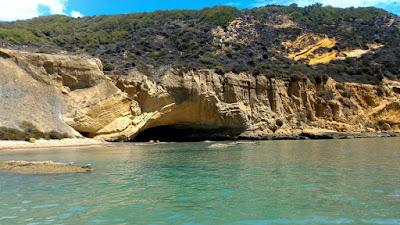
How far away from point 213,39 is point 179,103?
1255 inches

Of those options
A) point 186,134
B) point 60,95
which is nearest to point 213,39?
point 186,134

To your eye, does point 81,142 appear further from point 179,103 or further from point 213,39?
point 213,39

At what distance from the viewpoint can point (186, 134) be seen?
4881 cm

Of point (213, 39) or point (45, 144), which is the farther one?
point (213, 39)

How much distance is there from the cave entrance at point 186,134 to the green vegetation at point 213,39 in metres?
6.37

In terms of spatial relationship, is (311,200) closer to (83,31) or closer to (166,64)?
(166,64)

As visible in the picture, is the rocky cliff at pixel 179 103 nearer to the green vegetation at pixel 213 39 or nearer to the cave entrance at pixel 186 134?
the cave entrance at pixel 186 134

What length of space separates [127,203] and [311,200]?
3.98m

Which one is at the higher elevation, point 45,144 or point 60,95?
point 60,95

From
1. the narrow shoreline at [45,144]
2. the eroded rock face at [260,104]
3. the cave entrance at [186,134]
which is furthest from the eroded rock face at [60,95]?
the cave entrance at [186,134]

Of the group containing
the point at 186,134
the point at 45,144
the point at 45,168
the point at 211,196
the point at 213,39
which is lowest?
the point at 211,196

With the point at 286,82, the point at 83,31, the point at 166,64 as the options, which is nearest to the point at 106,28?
the point at 83,31

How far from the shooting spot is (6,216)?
8.72 m

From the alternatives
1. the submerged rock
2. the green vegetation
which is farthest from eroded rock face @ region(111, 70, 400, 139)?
the submerged rock
